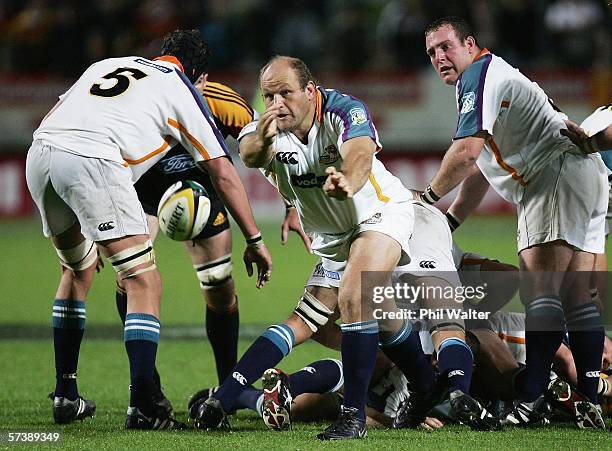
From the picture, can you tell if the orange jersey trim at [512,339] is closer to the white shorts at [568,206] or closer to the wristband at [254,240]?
→ the white shorts at [568,206]

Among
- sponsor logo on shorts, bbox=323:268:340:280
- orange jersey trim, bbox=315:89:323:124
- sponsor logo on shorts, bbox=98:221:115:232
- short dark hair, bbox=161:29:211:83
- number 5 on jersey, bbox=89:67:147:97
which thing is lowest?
sponsor logo on shorts, bbox=323:268:340:280

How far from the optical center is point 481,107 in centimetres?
567

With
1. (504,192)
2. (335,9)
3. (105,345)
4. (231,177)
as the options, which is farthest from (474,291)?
(335,9)

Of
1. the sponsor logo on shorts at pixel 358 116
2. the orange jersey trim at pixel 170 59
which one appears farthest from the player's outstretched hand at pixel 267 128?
the orange jersey trim at pixel 170 59

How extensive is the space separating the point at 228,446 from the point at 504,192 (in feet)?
7.66

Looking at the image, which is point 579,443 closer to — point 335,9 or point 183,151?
point 183,151

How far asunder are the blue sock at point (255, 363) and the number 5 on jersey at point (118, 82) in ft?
4.75

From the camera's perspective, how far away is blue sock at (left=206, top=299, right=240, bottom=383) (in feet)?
20.8

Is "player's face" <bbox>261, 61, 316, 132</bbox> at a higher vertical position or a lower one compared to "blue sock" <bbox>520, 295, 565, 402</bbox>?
higher

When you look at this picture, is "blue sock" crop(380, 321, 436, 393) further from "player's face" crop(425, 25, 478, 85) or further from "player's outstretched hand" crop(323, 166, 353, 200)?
"player's face" crop(425, 25, 478, 85)

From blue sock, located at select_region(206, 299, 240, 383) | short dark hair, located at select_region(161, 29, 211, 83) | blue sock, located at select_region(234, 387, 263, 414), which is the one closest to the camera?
blue sock, located at select_region(234, 387, 263, 414)

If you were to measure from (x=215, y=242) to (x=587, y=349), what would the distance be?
7.35 feet

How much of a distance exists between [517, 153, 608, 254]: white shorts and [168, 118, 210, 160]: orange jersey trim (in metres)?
1.81

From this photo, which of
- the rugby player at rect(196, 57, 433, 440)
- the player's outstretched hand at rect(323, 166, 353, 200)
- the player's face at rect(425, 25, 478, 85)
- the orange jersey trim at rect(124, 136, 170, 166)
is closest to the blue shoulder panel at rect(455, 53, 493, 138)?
the player's face at rect(425, 25, 478, 85)
